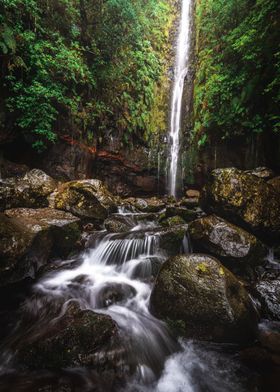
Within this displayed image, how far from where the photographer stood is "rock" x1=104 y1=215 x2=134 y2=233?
7.25 metres

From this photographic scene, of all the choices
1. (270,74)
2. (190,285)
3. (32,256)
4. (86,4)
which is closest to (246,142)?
(270,74)

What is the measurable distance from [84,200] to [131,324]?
164 inches

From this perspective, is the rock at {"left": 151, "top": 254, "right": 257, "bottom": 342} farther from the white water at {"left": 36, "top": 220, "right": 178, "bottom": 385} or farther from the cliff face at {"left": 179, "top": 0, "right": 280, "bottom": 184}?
the cliff face at {"left": 179, "top": 0, "right": 280, "bottom": 184}

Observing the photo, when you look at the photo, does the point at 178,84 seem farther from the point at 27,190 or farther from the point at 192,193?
the point at 27,190

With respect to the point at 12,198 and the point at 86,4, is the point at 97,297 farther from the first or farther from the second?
the point at 86,4

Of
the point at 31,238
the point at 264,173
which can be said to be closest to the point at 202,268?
the point at 31,238

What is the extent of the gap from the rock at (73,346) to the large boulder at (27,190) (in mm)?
3882

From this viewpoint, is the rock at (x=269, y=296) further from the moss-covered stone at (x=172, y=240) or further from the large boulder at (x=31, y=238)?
the large boulder at (x=31, y=238)

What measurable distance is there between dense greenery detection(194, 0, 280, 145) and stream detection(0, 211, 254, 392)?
18.2 feet

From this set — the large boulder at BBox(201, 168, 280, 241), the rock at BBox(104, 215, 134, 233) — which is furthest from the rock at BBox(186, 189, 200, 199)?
the large boulder at BBox(201, 168, 280, 241)

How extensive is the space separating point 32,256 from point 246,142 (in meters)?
8.15

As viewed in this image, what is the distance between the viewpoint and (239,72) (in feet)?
27.1

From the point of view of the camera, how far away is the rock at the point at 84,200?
22.7 feet

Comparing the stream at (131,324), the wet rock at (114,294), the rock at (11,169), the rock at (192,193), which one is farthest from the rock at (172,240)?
the rock at (11,169)
